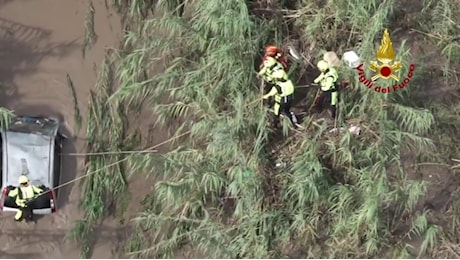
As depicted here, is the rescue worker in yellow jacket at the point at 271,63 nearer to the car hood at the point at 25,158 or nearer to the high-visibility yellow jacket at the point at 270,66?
the high-visibility yellow jacket at the point at 270,66

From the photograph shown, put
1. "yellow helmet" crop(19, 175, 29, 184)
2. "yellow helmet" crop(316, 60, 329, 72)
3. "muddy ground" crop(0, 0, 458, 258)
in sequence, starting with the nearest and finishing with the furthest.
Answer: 1. "yellow helmet" crop(316, 60, 329, 72)
2. "yellow helmet" crop(19, 175, 29, 184)
3. "muddy ground" crop(0, 0, 458, 258)

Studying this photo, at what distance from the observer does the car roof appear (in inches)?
266

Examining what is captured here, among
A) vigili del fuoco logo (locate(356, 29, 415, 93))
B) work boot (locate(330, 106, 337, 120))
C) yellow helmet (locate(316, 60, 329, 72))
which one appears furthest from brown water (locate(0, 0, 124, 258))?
vigili del fuoco logo (locate(356, 29, 415, 93))

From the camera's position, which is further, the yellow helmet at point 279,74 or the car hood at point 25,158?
the car hood at point 25,158

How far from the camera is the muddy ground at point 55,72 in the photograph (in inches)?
271

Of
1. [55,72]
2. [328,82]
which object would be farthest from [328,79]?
[55,72]

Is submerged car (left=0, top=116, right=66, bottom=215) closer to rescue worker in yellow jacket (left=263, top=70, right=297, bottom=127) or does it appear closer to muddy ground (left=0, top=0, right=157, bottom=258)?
muddy ground (left=0, top=0, right=157, bottom=258)

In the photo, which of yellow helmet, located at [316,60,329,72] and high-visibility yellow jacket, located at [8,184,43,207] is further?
high-visibility yellow jacket, located at [8,184,43,207]

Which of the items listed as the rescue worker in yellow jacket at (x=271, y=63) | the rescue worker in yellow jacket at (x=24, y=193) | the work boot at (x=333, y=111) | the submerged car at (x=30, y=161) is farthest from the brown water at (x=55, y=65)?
the work boot at (x=333, y=111)

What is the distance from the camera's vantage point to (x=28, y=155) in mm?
6766

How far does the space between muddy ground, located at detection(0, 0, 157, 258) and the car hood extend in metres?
0.25

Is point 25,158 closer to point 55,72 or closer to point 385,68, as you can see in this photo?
point 55,72

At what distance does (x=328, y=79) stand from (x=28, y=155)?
3.10 metres

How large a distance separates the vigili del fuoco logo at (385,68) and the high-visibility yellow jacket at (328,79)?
0.25 metres
